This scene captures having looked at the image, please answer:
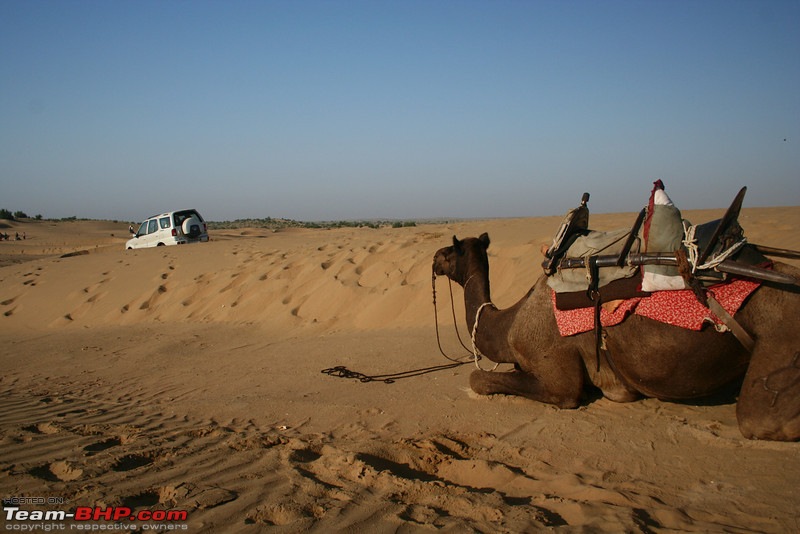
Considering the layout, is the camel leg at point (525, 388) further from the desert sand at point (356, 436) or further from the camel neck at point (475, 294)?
the camel neck at point (475, 294)

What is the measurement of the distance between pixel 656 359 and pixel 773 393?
82cm

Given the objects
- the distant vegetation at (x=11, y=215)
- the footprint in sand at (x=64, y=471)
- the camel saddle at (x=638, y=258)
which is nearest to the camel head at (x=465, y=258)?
the camel saddle at (x=638, y=258)

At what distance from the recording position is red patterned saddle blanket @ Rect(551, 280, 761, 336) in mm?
4238

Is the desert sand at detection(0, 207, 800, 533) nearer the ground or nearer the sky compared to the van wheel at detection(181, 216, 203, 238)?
nearer the ground

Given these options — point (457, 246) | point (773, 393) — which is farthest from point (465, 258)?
point (773, 393)

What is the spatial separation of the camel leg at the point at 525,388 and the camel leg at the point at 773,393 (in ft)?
4.72

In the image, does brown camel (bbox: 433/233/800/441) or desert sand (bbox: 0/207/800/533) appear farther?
brown camel (bbox: 433/233/800/441)

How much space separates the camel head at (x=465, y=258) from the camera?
6578mm

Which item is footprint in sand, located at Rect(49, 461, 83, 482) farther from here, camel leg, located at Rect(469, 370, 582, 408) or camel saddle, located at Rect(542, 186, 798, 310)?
camel saddle, located at Rect(542, 186, 798, 310)

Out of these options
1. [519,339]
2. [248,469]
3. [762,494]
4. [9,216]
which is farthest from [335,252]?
[9,216]

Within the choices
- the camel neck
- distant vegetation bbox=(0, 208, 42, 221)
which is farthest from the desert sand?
distant vegetation bbox=(0, 208, 42, 221)
